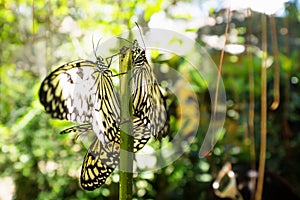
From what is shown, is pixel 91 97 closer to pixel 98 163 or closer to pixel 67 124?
pixel 98 163

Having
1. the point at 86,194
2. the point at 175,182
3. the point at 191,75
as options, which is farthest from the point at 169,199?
the point at 191,75

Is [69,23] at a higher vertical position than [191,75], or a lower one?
higher

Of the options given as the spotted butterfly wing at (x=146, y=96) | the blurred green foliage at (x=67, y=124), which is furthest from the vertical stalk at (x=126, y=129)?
the blurred green foliage at (x=67, y=124)

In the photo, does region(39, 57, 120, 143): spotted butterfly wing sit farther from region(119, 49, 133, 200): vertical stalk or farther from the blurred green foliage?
the blurred green foliage

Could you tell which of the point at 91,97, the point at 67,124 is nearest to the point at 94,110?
the point at 91,97

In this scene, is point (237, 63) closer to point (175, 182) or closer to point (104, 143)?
point (175, 182)

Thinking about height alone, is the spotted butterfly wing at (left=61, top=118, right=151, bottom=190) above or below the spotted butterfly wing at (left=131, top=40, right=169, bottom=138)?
below

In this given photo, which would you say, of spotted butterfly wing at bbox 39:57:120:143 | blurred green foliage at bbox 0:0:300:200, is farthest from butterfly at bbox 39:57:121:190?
blurred green foliage at bbox 0:0:300:200
